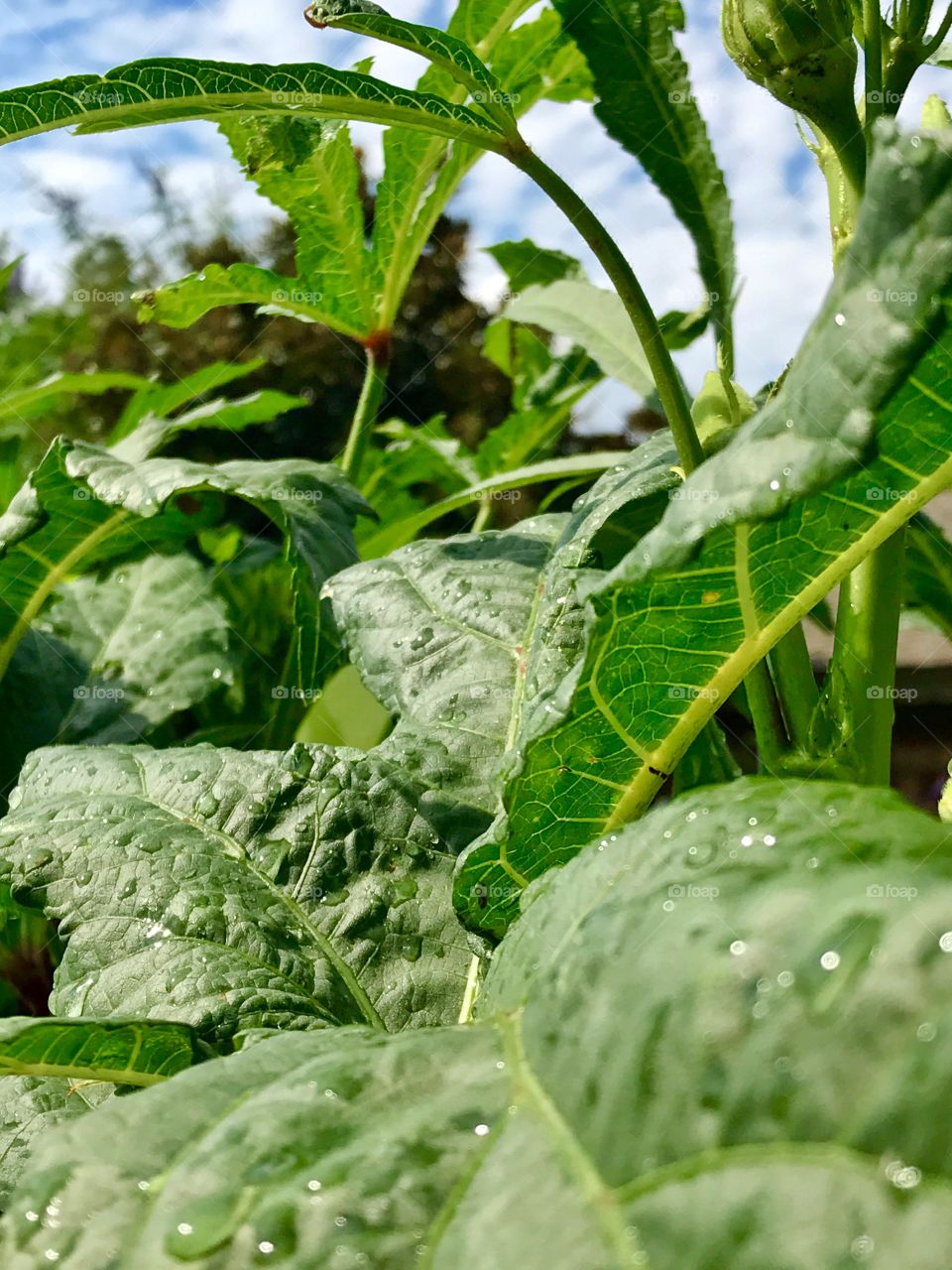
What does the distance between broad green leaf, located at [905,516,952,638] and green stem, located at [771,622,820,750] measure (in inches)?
13.0

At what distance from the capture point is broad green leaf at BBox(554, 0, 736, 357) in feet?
3.18

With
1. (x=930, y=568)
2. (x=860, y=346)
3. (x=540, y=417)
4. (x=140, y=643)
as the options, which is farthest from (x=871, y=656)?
(x=540, y=417)

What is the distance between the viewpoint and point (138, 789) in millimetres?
941

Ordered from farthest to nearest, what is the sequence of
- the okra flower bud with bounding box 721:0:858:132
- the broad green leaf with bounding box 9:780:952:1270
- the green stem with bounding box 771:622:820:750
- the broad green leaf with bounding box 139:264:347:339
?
the broad green leaf with bounding box 139:264:347:339
the green stem with bounding box 771:622:820:750
the okra flower bud with bounding box 721:0:858:132
the broad green leaf with bounding box 9:780:952:1270

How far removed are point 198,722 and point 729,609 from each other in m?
1.10

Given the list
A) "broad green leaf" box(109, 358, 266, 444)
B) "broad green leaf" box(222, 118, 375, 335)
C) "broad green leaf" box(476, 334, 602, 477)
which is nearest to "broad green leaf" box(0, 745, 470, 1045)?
"broad green leaf" box(222, 118, 375, 335)

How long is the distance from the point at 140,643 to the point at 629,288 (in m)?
0.87

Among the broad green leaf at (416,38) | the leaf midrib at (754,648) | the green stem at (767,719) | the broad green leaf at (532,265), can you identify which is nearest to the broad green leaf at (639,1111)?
the leaf midrib at (754,648)

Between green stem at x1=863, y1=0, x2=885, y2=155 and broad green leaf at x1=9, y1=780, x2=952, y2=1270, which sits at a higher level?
green stem at x1=863, y1=0, x2=885, y2=155

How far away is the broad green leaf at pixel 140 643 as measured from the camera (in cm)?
136

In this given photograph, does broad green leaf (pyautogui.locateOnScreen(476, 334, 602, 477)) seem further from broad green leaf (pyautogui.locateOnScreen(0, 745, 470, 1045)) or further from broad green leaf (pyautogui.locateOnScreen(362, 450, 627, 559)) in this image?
broad green leaf (pyautogui.locateOnScreen(0, 745, 470, 1045))

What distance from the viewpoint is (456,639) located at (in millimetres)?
1012

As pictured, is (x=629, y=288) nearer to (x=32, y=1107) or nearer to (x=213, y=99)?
(x=213, y=99)

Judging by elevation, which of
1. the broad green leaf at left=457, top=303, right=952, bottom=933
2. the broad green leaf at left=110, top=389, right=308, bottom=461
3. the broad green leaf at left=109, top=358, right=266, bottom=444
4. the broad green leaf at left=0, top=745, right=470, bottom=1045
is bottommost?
the broad green leaf at left=0, top=745, right=470, bottom=1045
